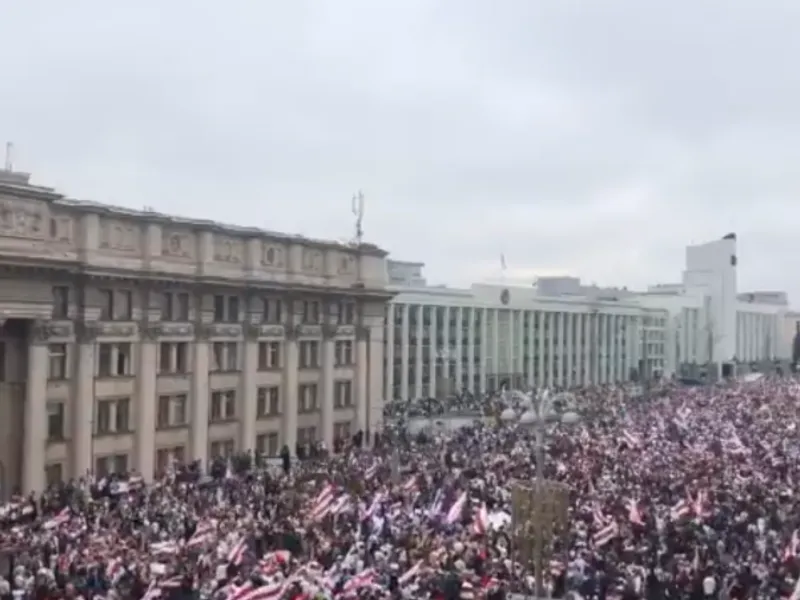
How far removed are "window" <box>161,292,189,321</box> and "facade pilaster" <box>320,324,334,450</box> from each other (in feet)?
33.6

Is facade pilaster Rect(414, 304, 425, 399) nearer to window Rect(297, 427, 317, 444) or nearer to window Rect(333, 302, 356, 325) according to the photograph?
window Rect(333, 302, 356, 325)

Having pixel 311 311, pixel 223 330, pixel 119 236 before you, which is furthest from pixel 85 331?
pixel 311 311

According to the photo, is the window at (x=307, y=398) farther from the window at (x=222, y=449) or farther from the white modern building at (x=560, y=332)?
the white modern building at (x=560, y=332)

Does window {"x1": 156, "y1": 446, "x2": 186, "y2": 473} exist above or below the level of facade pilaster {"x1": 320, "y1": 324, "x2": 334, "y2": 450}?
below

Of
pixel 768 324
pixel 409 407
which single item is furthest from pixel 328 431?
pixel 768 324

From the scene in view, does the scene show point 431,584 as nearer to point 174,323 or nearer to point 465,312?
point 174,323

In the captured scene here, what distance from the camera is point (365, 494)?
3275cm

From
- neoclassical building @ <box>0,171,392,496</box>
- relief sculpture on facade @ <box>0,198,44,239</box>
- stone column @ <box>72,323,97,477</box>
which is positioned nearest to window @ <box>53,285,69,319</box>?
neoclassical building @ <box>0,171,392,496</box>

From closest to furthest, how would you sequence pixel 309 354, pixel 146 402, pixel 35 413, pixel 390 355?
Answer: pixel 35 413 → pixel 146 402 → pixel 309 354 → pixel 390 355

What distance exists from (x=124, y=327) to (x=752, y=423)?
2877cm

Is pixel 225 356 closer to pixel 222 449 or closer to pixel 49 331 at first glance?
pixel 222 449

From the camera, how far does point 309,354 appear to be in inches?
2149

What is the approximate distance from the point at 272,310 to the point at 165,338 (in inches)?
298

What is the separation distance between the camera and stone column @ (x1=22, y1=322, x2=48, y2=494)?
37.5 meters
